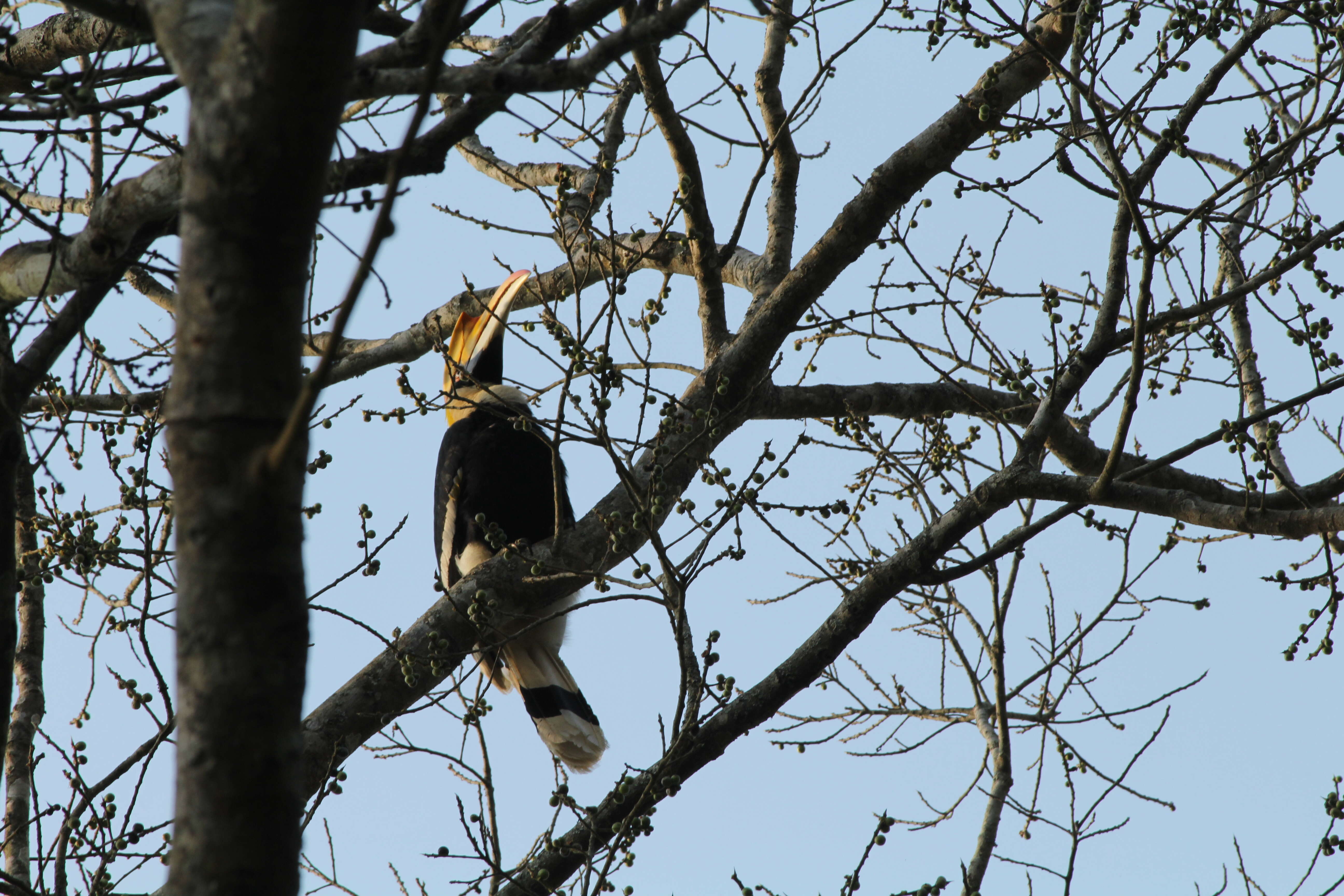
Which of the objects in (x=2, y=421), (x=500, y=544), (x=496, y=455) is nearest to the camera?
(x=2, y=421)

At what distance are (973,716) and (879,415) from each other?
96 centimetres

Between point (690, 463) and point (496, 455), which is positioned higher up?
point (496, 455)

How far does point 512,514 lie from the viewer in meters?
4.36

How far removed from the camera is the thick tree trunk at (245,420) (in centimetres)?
95

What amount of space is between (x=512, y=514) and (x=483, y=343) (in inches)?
47.2

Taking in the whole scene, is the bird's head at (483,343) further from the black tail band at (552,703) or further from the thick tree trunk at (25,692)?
the thick tree trunk at (25,692)

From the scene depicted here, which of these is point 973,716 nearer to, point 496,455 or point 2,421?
point 496,455

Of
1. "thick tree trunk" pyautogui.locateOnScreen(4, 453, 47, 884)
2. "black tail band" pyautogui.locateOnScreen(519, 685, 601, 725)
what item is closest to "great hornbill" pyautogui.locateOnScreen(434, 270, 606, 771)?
"black tail band" pyautogui.locateOnScreen(519, 685, 601, 725)

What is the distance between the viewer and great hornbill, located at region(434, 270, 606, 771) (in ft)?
12.8

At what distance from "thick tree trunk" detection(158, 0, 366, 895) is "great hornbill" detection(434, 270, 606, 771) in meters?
2.52

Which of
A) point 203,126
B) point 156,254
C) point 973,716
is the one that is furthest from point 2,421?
point 973,716

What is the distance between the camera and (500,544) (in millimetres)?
2699

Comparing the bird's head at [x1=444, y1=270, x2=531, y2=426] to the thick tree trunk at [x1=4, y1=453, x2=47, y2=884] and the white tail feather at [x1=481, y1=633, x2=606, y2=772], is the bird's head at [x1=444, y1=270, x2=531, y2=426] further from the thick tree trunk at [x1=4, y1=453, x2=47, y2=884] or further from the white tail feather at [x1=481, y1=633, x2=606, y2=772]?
the thick tree trunk at [x1=4, y1=453, x2=47, y2=884]

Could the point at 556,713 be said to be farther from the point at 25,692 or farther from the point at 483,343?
the point at 483,343
